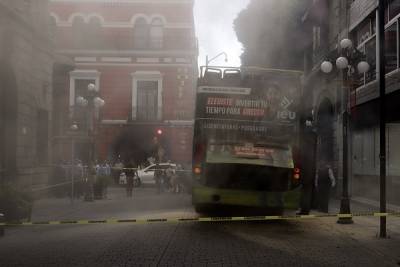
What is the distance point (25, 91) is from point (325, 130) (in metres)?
7.01

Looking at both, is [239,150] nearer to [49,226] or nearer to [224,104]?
[224,104]

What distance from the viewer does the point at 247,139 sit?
6133 mm

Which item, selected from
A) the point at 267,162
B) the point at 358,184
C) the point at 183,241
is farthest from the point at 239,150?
the point at 358,184

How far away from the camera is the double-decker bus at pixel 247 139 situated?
6.00 metres

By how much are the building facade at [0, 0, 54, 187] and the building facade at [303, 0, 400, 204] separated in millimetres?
3462

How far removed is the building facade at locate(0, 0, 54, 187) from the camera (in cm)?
522

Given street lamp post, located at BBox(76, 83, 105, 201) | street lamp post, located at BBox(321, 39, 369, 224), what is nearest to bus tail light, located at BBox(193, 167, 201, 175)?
street lamp post, located at BBox(76, 83, 105, 201)

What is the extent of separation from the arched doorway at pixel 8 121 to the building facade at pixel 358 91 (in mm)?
3760

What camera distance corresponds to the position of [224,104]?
6.36m

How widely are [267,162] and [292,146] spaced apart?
0.37 metres

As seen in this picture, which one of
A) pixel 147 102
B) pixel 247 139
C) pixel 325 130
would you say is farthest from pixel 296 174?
pixel 325 130

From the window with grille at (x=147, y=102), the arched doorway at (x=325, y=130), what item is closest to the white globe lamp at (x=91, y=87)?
the window with grille at (x=147, y=102)

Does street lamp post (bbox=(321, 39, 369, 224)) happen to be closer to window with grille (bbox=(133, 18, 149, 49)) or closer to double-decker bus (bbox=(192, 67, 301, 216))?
double-decker bus (bbox=(192, 67, 301, 216))

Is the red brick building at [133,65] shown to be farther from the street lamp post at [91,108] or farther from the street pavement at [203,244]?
the street pavement at [203,244]
